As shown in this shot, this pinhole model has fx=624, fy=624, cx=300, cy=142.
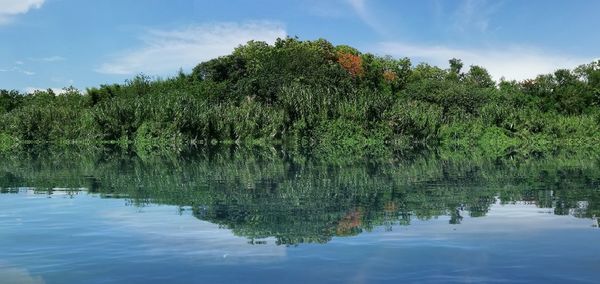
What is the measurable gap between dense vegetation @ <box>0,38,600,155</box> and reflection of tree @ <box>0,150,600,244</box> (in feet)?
89.1

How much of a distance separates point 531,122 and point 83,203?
54057 millimetres

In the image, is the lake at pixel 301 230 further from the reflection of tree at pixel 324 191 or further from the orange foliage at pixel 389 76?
the orange foliage at pixel 389 76

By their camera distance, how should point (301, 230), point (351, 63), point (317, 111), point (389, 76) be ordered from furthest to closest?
1. point (389, 76)
2. point (351, 63)
3. point (317, 111)
4. point (301, 230)

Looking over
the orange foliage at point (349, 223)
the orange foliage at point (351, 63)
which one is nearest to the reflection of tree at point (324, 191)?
the orange foliage at point (349, 223)

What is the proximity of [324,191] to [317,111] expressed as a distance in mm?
46467

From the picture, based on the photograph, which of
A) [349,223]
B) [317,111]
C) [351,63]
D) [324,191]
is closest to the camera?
[349,223]

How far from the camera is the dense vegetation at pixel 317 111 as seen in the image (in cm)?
6078

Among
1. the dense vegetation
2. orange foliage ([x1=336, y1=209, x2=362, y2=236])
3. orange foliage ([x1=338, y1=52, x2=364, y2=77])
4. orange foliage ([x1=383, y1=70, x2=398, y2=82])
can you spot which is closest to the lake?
orange foliage ([x1=336, y1=209, x2=362, y2=236])

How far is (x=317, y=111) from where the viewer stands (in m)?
62.5

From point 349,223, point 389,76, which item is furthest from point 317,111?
point 349,223

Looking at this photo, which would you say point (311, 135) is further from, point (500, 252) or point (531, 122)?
point (500, 252)

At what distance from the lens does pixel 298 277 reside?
7.25m

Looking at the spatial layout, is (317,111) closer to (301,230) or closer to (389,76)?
(389,76)

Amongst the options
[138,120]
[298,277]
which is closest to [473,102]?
[138,120]
